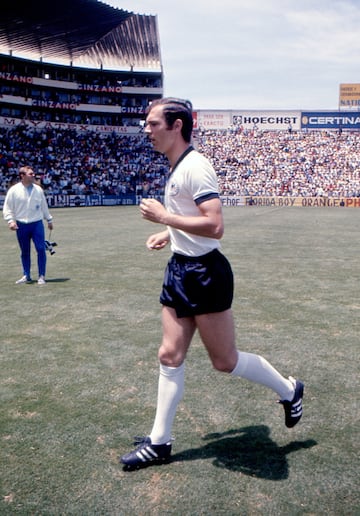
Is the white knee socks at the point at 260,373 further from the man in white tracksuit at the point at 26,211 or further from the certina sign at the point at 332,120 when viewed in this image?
the certina sign at the point at 332,120

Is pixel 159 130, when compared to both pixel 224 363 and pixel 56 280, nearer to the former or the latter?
pixel 224 363

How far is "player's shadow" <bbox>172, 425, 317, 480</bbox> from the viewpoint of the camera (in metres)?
3.18

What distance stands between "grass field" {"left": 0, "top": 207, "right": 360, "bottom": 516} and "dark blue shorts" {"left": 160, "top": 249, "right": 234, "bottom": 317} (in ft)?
3.52

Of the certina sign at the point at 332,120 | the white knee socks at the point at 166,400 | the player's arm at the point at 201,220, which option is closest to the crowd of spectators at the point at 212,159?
the certina sign at the point at 332,120

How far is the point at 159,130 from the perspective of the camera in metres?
3.11

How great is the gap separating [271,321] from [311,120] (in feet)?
199

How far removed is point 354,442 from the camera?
348cm

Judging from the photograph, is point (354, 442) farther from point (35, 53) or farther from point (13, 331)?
point (35, 53)

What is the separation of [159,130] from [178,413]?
2.29 metres

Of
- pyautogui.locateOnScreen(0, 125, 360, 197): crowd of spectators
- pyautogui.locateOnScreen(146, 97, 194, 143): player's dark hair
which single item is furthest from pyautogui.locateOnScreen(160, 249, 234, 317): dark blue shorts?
pyautogui.locateOnScreen(0, 125, 360, 197): crowd of spectators

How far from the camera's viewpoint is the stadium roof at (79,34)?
44.9 metres

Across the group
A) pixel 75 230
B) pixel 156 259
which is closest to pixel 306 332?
pixel 156 259

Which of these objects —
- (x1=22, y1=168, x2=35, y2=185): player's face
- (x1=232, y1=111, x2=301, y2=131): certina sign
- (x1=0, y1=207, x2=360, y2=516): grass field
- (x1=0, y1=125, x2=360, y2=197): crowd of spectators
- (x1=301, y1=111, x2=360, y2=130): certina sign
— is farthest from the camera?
(x1=232, y1=111, x2=301, y2=131): certina sign

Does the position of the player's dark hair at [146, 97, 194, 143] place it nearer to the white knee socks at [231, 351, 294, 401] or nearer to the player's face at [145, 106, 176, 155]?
the player's face at [145, 106, 176, 155]
